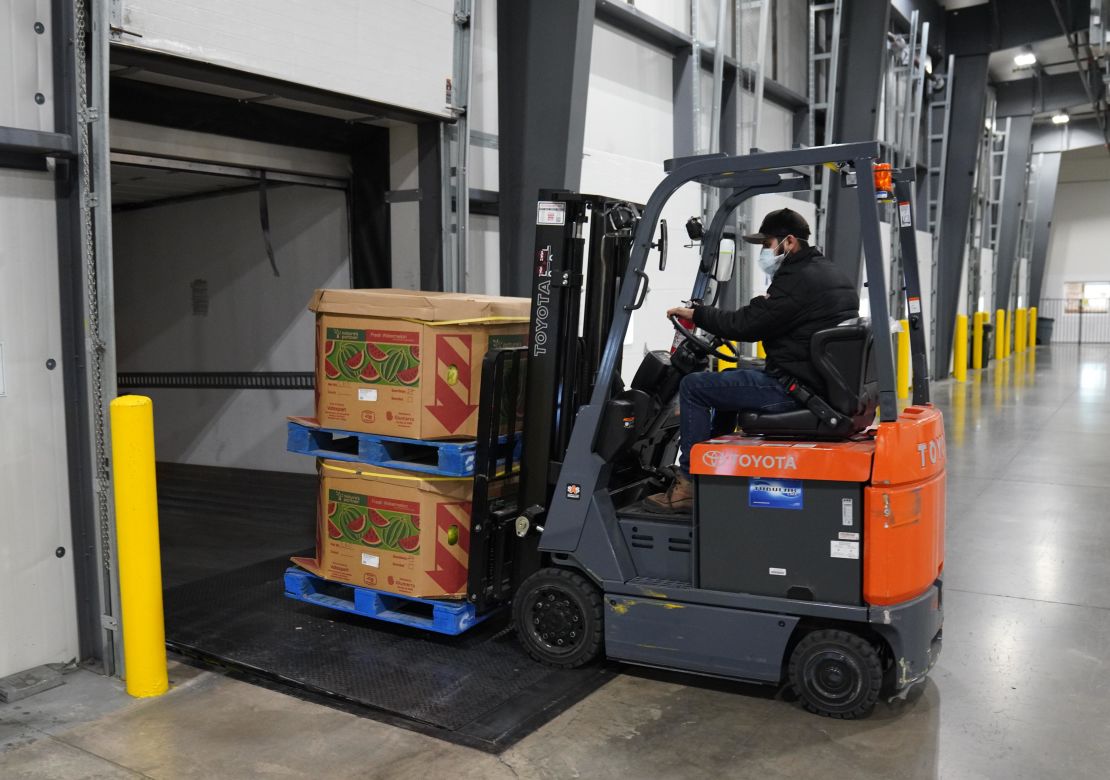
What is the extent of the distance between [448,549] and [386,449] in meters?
0.58

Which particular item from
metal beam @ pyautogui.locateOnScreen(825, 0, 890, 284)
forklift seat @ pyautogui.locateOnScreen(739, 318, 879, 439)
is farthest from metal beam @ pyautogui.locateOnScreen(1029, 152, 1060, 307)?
forklift seat @ pyautogui.locateOnScreen(739, 318, 879, 439)

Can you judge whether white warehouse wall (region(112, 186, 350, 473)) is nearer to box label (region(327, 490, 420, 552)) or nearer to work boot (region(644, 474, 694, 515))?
box label (region(327, 490, 420, 552))

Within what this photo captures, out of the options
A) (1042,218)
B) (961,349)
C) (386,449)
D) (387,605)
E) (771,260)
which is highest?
(1042,218)

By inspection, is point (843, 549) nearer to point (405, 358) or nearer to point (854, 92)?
point (405, 358)

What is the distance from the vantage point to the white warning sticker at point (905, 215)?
169 inches

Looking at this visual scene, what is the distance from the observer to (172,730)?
150 inches

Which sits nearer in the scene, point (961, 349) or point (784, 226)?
point (784, 226)

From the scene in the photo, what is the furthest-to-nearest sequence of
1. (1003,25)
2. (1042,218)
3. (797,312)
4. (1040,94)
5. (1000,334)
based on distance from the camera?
(1042,218)
(1000,334)
(1040,94)
(1003,25)
(797,312)

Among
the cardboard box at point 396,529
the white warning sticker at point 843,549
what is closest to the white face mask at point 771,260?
the white warning sticker at point 843,549

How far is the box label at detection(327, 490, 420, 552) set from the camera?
4695 millimetres

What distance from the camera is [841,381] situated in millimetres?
3842

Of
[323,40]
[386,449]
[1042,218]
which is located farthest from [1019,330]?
[386,449]

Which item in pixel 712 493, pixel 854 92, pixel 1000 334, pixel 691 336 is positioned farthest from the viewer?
pixel 1000 334

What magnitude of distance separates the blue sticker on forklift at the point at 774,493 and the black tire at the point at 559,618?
91cm
